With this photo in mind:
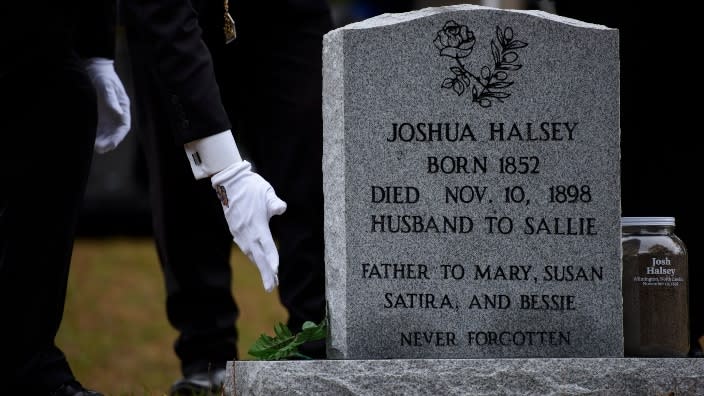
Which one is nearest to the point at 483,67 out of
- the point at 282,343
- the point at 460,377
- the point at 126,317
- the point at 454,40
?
the point at 454,40

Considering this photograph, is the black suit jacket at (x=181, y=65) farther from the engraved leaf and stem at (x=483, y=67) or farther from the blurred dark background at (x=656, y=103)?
the blurred dark background at (x=656, y=103)

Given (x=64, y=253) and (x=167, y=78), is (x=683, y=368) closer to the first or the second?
(x=167, y=78)

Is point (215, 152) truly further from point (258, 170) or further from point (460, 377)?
point (258, 170)

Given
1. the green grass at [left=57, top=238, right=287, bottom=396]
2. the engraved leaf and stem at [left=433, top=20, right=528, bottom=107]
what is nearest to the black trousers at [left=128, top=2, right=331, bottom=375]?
the engraved leaf and stem at [left=433, top=20, right=528, bottom=107]

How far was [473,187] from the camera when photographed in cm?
318

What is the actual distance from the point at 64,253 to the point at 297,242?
0.87 metres

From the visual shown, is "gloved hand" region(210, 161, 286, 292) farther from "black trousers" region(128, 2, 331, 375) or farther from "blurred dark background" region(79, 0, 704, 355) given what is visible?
"blurred dark background" region(79, 0, 704, 355)

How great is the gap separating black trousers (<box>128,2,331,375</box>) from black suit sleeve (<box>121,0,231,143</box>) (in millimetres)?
888

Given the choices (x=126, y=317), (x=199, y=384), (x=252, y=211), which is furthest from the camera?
(x=126, y=317)

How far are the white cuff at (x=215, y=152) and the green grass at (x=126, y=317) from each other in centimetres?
268

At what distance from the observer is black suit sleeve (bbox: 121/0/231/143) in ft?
10.0

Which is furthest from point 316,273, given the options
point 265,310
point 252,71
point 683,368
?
point 265,310

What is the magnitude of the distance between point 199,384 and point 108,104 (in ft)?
3.29

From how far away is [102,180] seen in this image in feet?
36.9
